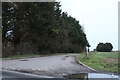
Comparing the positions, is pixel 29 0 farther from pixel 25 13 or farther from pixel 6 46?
pixel 6 46

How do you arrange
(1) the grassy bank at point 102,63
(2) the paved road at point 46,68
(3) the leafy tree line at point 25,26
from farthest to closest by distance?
(3) the leafy tree line at point 25,26 < (1) the grassy bank at point 102,63 < (2) the paved road at point 46,68

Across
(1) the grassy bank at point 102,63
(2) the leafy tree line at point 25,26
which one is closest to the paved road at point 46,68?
→ (1) the grassy bank at point 102,63

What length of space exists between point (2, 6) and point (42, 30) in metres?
7.34

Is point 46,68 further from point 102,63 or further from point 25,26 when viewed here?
point 25,26

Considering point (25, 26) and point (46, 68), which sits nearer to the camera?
point (46, 68)

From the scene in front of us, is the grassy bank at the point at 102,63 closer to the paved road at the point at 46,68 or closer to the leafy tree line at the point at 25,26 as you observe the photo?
the paved road at the point at 46,68

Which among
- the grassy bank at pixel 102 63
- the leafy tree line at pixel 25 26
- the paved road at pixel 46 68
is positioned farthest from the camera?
the leafy tree line at pixel 25 26

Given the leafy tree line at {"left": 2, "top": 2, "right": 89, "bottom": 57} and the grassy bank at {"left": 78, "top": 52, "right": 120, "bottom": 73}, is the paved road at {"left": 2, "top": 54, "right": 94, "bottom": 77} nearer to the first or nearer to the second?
the grassy bank at {"left": 78, "top": 52, "right": 120, "bottom": 73}

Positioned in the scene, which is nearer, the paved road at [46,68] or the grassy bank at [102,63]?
the paved road at [46,68]

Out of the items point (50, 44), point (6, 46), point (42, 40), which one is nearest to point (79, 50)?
point (50, 44)

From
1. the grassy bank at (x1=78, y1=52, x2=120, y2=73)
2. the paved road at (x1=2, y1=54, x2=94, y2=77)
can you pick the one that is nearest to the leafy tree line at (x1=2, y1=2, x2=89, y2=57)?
the paved road at (x1=2, y1=54, x2=94, y2=77)

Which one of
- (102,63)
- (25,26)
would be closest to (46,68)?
(102,63)

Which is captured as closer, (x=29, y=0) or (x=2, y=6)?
(x=2, y=6)

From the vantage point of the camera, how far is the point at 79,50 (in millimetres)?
50875
